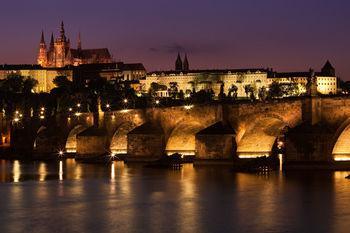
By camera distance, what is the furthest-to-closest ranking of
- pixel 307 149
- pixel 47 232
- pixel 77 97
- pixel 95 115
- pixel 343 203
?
pixel 77 97 < pixel 95 115 < pixel 307 149 < pixel 343 203 < pixel 47 232

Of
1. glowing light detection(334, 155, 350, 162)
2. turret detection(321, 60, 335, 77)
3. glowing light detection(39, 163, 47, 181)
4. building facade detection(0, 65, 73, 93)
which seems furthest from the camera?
building facade detection(0, 65, 73, 93)

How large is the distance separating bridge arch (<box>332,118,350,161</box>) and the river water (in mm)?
1845

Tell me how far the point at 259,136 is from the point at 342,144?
6.51 m

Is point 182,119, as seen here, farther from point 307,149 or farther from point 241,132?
point 307,149

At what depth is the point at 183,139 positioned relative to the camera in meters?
48.2

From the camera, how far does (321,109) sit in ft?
123

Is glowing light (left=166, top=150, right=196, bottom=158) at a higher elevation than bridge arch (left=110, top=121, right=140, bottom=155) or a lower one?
lower

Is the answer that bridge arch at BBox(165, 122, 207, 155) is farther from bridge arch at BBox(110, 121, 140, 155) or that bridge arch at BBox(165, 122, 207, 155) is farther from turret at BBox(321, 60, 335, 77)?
turret at BBox(321, 60, 335, 77)

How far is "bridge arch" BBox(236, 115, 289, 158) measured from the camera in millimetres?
41469

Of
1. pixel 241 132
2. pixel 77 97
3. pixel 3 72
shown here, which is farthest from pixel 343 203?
pixel 3 72

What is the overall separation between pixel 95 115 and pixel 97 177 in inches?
676

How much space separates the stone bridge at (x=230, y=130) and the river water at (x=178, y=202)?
63.8 inches

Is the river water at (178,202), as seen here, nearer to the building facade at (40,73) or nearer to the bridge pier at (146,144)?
the bridge pier at (146,144)

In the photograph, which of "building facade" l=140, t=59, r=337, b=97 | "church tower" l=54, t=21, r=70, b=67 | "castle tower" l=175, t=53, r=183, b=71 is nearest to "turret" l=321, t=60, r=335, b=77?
"building facade" l=140, t=59, r=337, b=97
